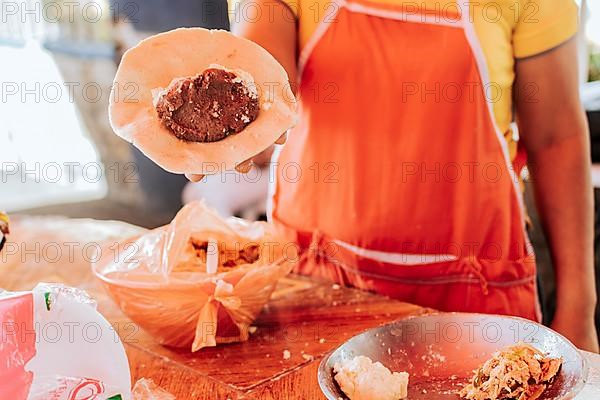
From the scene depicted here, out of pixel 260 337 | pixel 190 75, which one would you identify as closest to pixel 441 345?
pixel 260 337

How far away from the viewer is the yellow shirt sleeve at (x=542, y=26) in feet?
4.23

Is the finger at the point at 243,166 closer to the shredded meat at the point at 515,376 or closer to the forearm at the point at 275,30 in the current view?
the forearm at the point at 275,30

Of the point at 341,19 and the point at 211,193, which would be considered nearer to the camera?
the point at 341,19

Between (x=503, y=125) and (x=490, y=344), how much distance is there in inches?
21.4

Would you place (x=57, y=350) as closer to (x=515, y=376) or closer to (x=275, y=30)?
(x=515, y=376)

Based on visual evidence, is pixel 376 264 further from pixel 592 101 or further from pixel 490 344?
pixel 592 101

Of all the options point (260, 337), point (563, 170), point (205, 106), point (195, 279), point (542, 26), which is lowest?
point (260, 337)

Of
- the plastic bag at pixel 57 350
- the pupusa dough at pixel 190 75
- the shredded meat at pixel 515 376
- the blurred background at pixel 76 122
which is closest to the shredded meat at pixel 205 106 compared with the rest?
the pupusa dough at pixel 190 75

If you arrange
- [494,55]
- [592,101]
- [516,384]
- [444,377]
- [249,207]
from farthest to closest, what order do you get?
1. [249,207]
2. [592,101]
3. [494,55]
4. [444,377]
5. [516,384]

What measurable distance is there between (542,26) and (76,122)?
140 inches

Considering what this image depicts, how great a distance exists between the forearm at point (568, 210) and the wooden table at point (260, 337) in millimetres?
440

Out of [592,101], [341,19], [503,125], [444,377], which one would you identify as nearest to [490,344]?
[444,377]

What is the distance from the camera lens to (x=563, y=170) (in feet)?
4.60

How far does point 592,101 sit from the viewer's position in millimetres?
2451
